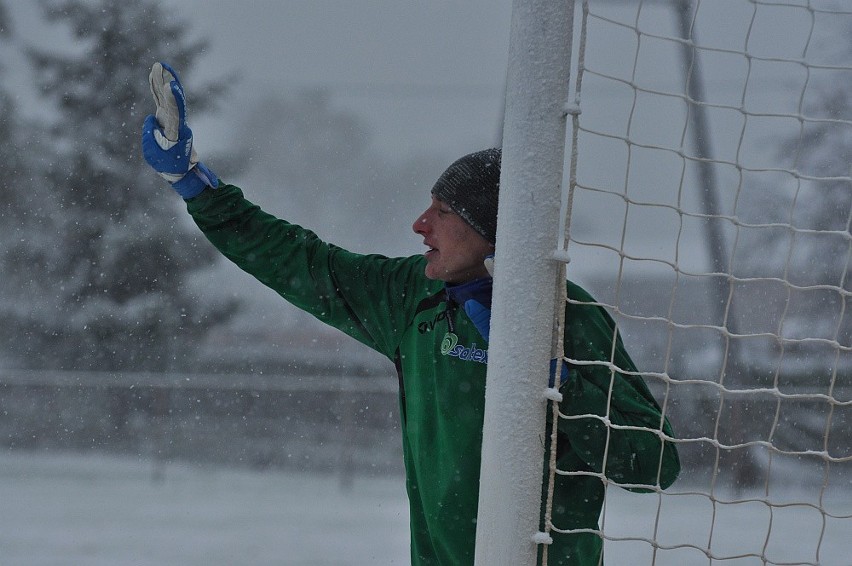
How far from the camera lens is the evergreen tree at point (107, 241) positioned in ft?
35.4

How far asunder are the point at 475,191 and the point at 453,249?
0.11 m

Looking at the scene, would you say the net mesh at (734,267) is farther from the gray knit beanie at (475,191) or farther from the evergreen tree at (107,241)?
the evergreen tree at (107,241)

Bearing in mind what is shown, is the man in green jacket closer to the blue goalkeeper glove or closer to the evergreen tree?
the blue goalkeeper glove

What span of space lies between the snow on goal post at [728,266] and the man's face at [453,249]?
119 inches

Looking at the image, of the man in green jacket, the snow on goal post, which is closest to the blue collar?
the man in green jacket

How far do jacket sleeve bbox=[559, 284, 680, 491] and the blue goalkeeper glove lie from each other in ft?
2.37

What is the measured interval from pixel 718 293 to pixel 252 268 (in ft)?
28.8

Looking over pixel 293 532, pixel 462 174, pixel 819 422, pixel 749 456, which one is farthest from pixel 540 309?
pixel 819 422

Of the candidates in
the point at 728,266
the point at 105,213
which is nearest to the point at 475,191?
the point at 728,266

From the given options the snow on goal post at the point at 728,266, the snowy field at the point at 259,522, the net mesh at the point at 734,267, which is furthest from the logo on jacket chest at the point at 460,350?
the snowy field at the point at 259,522

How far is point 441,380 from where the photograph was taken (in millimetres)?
1673

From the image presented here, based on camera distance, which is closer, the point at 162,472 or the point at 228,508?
the point at 228,508

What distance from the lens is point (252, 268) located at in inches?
71.5

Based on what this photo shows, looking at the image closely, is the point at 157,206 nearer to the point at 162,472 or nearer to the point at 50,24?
the point at 50,24
